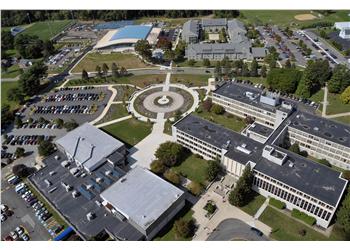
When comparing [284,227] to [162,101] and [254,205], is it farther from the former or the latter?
[162,101]

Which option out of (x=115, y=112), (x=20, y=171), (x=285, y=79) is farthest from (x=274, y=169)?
(x=20, y=171)

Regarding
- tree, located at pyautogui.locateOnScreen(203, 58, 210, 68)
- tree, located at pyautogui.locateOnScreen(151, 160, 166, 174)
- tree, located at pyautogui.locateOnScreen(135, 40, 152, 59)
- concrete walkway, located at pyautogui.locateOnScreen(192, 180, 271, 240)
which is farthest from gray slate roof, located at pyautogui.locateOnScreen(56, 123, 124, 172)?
tree, located at pyautogui.locateOnScreen(203, 58, 210, 68)

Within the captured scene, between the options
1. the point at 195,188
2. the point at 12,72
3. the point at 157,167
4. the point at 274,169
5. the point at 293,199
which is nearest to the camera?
the point at 293,199

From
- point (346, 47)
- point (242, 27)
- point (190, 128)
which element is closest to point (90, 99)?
point (190, 128)

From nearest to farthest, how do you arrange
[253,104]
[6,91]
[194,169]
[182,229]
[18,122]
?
[182,229] < [194,169] < [253,104] < [18,122] < [6,91]

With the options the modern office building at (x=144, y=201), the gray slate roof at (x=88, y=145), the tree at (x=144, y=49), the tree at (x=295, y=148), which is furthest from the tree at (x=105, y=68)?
→ the tree at (x=295, y=148)

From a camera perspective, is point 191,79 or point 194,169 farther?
point 191,79
